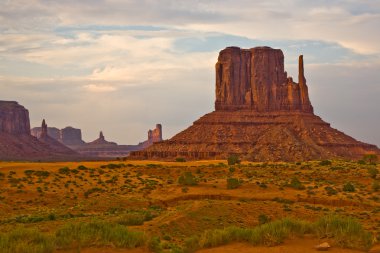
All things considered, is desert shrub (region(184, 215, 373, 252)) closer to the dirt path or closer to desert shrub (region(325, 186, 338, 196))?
the dirt path

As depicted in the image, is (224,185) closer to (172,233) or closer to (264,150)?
(172,233)

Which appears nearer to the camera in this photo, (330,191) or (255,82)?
(330,191)

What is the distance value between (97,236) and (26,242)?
2486mm

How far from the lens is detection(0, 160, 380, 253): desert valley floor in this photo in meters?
19.8

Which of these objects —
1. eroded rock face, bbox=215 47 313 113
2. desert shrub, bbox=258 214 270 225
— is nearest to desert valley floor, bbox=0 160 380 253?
desert shrub, bbox=258 214 270 225

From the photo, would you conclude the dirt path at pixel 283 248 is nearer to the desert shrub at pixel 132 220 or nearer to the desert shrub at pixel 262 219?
the desert shrub at pixel 132 220

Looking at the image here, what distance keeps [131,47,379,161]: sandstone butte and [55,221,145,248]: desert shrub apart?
105 m

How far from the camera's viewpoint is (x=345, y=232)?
777 inches

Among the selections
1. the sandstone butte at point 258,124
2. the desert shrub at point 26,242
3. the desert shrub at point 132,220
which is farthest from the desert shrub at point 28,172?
the sandstone butte at point 258,124

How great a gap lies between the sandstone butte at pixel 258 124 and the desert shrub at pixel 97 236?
345ft

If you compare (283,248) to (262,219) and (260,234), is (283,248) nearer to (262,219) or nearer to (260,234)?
(260,234)

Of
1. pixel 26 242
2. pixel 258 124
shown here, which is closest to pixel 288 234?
pixel 26 242

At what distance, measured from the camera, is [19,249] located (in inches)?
717

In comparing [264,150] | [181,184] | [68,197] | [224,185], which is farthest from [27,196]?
[264,150]
